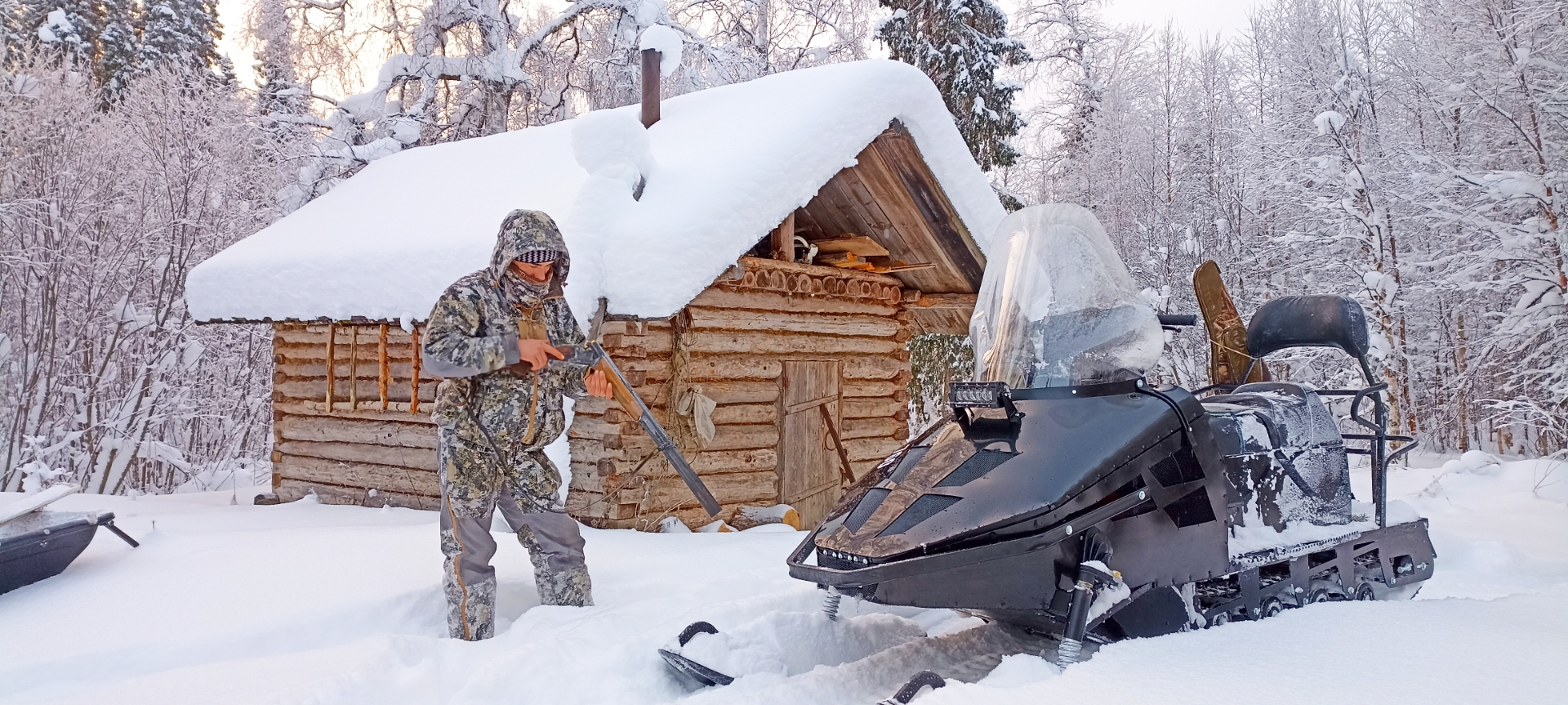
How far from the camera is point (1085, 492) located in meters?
3.02

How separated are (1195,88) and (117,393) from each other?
24183 mm

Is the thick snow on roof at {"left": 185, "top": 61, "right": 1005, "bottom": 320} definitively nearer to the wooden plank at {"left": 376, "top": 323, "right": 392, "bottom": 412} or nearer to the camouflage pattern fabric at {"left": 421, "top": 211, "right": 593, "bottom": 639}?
the wooden plank at {"left": 376, "top": 323, "right": 392, "bottom": 412}

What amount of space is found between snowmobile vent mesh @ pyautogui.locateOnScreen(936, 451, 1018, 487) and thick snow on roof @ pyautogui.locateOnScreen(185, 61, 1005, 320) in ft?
12.0

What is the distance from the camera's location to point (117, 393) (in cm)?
1400

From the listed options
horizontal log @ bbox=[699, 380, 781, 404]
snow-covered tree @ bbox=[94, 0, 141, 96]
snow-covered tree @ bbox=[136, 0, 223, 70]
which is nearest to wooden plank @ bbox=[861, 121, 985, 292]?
horizontal log @ bbox=[699, 380, 781, 404]

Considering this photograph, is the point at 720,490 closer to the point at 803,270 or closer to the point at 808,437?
the point at 808,437

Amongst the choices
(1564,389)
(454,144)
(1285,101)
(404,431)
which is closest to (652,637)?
(404,431)

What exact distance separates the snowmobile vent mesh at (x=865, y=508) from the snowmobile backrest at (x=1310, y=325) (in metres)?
2.36

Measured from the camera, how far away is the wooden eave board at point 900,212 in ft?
27.9

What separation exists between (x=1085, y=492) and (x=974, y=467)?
371 millimetres

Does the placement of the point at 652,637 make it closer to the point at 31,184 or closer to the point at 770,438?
the point at 770,438

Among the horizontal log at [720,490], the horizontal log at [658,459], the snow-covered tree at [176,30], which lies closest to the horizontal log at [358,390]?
the horizontal log at [658,459]

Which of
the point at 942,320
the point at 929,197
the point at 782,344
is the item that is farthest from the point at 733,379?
the point at 942,320

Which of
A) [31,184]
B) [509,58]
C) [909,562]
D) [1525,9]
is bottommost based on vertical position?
[909,562]
